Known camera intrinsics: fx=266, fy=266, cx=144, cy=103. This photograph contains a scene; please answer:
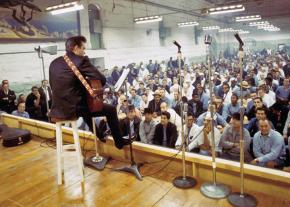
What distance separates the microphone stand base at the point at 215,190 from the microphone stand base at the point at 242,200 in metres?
0.07

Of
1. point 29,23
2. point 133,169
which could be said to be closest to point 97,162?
point 133,169

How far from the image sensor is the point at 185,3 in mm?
13758

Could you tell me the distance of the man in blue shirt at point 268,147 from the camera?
11.0 feet

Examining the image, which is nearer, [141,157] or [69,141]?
[141,157]

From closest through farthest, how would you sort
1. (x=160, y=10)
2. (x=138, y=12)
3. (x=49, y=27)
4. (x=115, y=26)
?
1. (x=49, y=27)
2. (x=115, y=26)
3. (x=138, y=12)
4. (x=160, y=10)

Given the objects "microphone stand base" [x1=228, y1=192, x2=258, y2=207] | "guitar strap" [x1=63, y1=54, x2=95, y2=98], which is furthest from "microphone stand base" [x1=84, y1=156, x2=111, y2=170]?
"microphone stand base" [x1=228, y1=192, x2=258, y2=207]

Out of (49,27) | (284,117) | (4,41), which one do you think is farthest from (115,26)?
(284,117)

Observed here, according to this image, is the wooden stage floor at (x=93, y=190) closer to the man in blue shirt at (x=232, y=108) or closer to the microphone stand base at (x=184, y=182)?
the microphone stand base at (x=184, y=182)

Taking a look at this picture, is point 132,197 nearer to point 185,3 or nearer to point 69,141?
point 69,141

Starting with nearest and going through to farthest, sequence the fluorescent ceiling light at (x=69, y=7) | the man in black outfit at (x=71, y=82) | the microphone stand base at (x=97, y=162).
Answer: the man in black outfit at (x=71, y=82) → the microphone stand base at (x=97, y=162) → the fluorescent ceiling light at (x=69, y=7)

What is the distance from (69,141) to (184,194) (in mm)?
2085

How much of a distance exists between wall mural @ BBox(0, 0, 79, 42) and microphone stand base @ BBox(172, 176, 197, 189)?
6.48 m

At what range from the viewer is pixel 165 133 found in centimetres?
429

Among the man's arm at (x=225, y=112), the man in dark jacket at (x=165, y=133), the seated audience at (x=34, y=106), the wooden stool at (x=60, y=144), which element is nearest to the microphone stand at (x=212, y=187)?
the wooden stool at (x=60, y=144)
